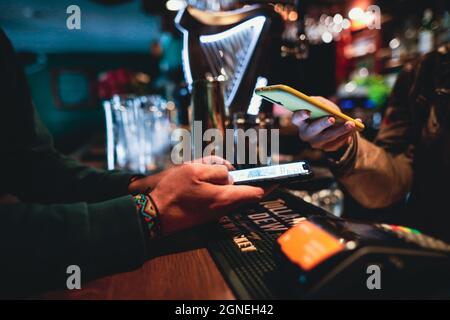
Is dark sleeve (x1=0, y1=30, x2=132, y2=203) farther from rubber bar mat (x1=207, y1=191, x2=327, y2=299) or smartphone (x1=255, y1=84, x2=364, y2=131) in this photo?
smartphone (x1=255, y1=84, x2=364, y2=131)

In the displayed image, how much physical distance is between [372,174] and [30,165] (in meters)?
1.14

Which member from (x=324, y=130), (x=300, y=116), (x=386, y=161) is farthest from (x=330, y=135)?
(x=386, y=161)

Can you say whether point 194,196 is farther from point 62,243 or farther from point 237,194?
point 62,243

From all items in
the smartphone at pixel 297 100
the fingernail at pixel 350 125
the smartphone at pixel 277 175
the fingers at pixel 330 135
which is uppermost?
the smartphone at pixel 297 100

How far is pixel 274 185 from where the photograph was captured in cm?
77

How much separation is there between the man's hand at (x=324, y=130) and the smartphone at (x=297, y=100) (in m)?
0.03

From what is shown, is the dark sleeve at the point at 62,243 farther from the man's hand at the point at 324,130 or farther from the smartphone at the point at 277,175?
the man's hand at the point at 324,130

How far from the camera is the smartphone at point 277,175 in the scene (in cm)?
76

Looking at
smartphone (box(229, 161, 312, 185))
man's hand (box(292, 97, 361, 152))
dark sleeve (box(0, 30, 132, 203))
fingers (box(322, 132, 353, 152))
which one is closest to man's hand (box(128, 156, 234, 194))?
dark sleeve (box(0, 30, 132, 203))

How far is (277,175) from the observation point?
77 centimetres

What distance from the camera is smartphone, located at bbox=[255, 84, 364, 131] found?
716 millimetres

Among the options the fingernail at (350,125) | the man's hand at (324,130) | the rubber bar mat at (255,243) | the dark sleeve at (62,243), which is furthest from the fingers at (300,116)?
the dark sleeve at (62,243)
